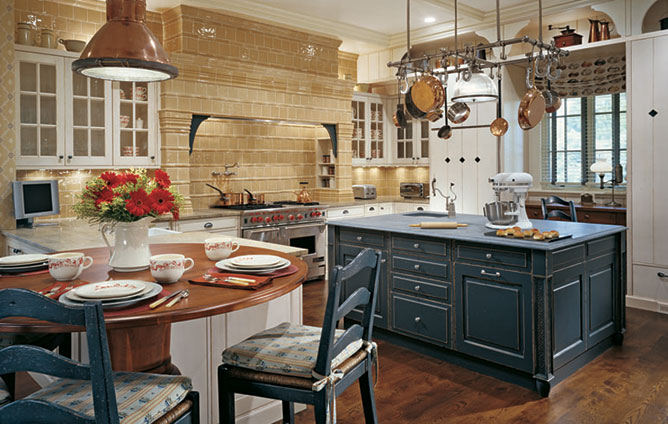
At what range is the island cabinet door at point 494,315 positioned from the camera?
309cm

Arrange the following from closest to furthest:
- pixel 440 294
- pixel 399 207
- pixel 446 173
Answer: pixel 440 294
pixel 446 173
pixel 399 207

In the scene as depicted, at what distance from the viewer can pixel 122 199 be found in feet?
6.27

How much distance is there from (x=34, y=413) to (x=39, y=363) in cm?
14

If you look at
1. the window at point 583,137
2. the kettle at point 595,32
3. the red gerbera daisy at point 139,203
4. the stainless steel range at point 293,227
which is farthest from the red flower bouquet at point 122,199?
the window at point 583,137

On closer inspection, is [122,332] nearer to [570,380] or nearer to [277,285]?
[277,285]

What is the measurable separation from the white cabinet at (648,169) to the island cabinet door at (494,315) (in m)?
2.44

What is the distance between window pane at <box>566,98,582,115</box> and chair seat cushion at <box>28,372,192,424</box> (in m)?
5.85

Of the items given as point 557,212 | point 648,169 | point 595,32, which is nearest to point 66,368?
point 557,212

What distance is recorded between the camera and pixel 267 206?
5852 millimetres

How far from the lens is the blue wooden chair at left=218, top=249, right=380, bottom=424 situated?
173cm

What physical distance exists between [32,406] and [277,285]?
774mm

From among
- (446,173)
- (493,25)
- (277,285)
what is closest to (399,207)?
(446,173)

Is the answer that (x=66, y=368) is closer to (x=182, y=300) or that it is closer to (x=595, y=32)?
(x=182, y=300)

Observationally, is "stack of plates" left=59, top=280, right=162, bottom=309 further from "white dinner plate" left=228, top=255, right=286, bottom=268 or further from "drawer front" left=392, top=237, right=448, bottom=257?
"drawer front" left=392, top=237, right=448, bottom=257
